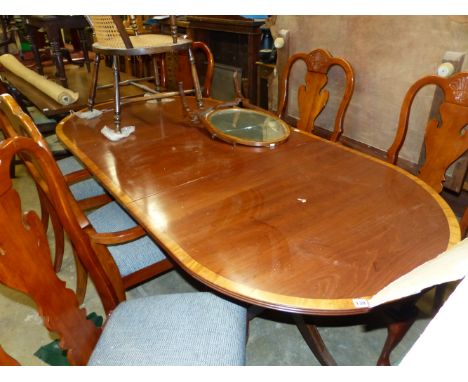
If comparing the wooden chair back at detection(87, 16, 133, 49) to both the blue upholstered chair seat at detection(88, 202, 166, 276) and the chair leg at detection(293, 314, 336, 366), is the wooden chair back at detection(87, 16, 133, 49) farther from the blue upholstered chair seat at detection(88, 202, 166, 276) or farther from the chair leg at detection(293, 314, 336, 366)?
the chair leg at detection(293, 314, 336, 366)

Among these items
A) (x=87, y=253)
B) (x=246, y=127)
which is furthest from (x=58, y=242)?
(x=246, y=127)

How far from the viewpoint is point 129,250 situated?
1.29m

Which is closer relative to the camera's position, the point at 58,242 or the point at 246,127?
the point at 246,127

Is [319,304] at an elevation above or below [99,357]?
above

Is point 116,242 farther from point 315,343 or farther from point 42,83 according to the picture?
point 42,83

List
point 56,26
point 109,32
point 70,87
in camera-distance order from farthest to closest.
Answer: point 70,87
point 56,26
point 109,32

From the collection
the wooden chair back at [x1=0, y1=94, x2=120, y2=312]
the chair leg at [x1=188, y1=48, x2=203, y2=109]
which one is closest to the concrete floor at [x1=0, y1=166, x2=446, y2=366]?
the wooden chair back at [x1=0, y1=94, x2=120, y2=312]

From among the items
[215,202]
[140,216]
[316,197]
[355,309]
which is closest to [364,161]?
[316,197]

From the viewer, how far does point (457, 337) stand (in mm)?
344

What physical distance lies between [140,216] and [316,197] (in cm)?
55

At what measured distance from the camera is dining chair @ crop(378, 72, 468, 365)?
1.27m

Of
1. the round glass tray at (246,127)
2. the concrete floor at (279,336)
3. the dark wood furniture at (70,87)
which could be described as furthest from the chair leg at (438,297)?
the dark wood furniture at (70,87)

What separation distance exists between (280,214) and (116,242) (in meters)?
0.51
